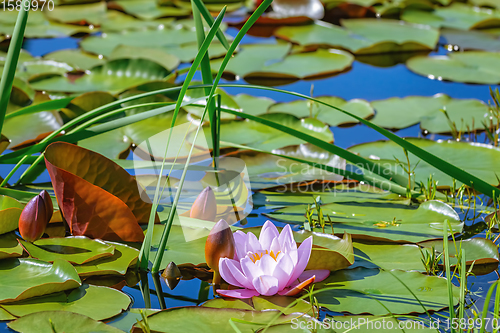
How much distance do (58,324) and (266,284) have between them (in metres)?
0.42

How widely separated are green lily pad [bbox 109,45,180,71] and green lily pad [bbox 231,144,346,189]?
1.23 m

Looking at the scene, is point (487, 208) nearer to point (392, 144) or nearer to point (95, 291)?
point (392, 144)

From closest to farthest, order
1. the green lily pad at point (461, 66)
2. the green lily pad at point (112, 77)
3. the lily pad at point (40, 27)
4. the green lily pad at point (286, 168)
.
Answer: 1. the green lily pad at point (286, 168)
2. the green lily pad at point (112, 77)
3. the green lily pad at point (461, 66)
4. the lily pad at point (40, 27)

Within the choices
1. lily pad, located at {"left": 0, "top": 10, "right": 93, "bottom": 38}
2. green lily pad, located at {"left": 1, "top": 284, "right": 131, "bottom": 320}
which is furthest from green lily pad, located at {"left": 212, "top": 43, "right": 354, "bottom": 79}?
green lily pad, located at {"left": 1, "top": 284, "right": 131, "bottom": 320}

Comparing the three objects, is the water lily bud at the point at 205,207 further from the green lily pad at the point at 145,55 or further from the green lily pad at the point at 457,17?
the green lily pad at the point at 457,17

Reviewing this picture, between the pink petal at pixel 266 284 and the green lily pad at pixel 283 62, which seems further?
the green lily pad at pixel 283 62

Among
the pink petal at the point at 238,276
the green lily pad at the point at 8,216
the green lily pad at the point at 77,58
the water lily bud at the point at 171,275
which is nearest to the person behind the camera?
the pink petal at the point at 238,276

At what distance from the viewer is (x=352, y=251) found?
1.11 m

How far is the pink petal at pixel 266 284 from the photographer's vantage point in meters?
0.95

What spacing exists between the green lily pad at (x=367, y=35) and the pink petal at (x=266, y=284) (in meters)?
2.29

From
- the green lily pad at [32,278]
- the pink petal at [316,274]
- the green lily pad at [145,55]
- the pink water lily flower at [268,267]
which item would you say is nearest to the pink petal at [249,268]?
the pink water lily flower at [268,267]

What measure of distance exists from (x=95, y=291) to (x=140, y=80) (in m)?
1.57

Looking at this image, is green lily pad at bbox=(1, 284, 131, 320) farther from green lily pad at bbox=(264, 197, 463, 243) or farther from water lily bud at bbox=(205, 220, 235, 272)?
green lily pad at bbox=(264, 197, 463, 243)

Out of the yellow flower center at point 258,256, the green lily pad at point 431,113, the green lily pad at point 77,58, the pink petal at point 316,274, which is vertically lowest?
the pink petal at point 316,274
